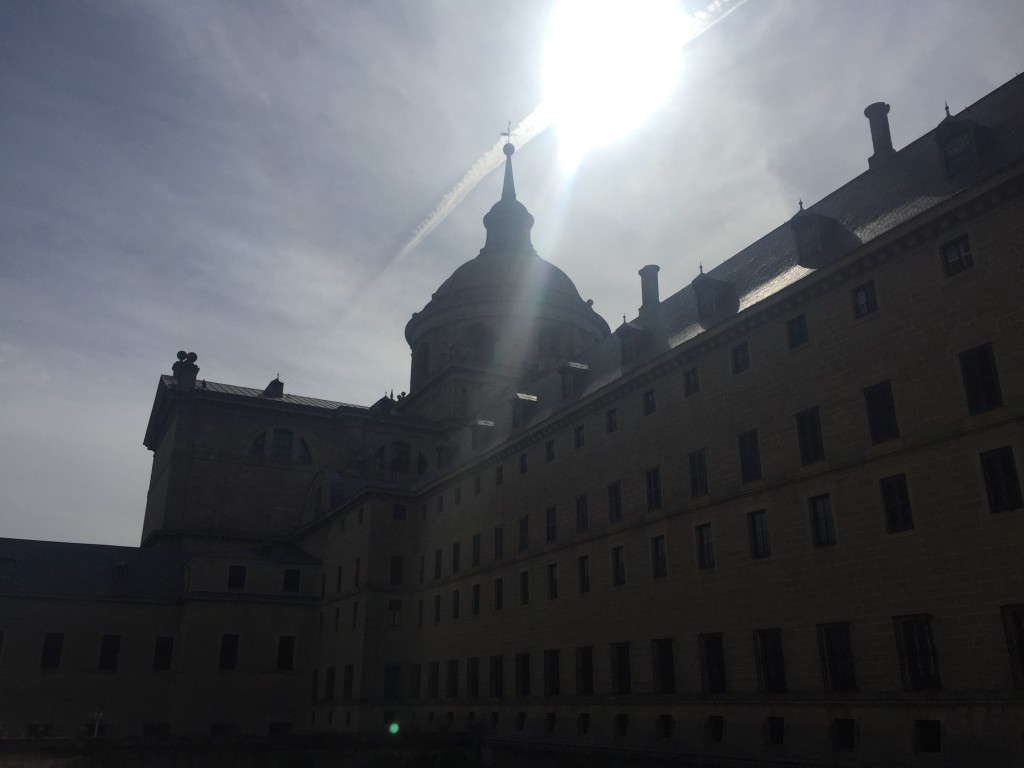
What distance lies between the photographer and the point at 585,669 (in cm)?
3497

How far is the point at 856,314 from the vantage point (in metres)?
25.9

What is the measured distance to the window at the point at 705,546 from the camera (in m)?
29.5

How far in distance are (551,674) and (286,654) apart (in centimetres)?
2446

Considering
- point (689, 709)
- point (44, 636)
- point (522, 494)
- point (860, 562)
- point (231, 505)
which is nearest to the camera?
point (860, 562)

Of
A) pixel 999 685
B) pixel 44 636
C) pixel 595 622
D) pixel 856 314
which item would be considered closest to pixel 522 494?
pixel 595 622

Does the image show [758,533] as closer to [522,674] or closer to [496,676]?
[522,674]

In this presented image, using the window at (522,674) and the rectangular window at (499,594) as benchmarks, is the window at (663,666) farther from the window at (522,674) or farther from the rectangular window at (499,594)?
the rectangular window at (499,594)

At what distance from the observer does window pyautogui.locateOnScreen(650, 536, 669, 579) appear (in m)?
31.8

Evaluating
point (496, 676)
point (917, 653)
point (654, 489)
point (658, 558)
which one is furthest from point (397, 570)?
point (917, 653)

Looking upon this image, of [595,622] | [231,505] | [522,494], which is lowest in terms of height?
[595,622]

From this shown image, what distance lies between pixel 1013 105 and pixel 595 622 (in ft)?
75.2

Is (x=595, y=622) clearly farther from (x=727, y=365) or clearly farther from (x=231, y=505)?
(x=231, y=505)

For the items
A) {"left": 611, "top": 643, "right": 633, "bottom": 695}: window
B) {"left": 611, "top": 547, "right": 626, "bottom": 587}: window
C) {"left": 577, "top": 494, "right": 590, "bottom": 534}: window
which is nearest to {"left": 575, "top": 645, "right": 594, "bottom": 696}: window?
{"left": 611, "top": 643, "right": 633, "bottom": 695}: window

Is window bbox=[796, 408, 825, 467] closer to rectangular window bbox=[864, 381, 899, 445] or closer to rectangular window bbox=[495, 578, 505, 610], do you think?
rectangular window bbox=[864, 381, 899, 445]
